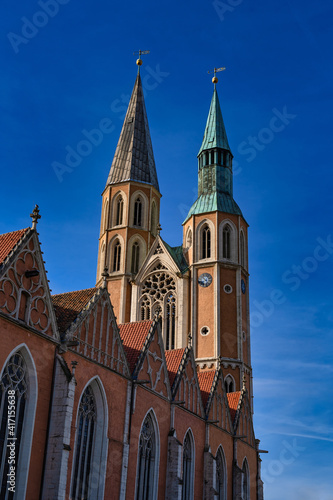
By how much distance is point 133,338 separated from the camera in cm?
3644

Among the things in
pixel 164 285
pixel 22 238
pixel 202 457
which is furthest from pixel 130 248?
pixel 22 238

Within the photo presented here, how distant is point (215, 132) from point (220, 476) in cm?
3871

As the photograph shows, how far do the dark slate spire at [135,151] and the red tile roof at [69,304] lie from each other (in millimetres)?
36270

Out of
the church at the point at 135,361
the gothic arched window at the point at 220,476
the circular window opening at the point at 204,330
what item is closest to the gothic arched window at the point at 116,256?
the church at the point at 135,361

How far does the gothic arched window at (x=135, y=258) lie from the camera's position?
65562 millimetres

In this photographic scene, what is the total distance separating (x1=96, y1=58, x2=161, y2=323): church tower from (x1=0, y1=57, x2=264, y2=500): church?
150 mm

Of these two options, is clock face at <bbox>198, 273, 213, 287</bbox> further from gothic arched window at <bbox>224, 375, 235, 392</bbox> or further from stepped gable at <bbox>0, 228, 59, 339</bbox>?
stepped gable at <bbox>0, 228, 59, 339</bbox>

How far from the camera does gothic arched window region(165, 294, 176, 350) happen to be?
60.7 m

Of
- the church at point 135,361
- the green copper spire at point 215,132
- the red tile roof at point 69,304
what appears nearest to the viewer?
the church at point 135,361

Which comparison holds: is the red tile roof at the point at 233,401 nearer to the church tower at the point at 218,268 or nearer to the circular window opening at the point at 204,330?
the church tower at the point at 218,268

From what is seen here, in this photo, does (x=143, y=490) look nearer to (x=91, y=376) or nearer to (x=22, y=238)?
(x=91, y=376)

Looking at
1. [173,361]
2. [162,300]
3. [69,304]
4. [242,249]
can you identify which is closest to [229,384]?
[162,300]

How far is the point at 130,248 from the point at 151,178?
872 centimetres

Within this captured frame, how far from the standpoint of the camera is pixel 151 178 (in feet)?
228
